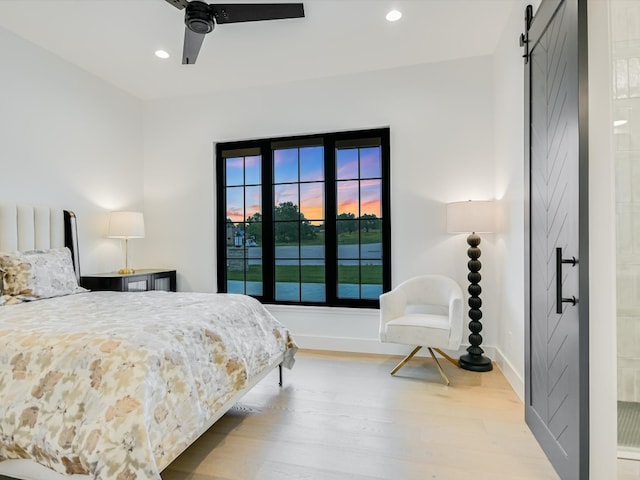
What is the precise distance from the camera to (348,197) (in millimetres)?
3945

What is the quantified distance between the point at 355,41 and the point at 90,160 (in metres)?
3.01

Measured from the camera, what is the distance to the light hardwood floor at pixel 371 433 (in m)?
1.86

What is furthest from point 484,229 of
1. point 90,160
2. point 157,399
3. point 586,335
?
point 90,160

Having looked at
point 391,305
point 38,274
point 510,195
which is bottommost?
point 391,305

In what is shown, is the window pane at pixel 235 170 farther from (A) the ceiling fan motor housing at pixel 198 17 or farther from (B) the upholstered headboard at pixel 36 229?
(A) the ceiling fan motor housing at pixel 198 17

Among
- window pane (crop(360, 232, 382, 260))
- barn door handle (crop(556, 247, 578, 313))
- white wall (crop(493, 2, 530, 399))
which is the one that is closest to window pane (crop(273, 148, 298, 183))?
window pane (crop(360, 232, 382, 260))

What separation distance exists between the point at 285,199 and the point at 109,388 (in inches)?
116

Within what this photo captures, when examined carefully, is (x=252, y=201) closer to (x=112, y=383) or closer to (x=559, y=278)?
(x=112, y=383)

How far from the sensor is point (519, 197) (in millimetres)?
2783

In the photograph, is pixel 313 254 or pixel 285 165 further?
pixel 285 165

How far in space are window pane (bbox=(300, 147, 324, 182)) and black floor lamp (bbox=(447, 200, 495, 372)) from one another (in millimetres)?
1480

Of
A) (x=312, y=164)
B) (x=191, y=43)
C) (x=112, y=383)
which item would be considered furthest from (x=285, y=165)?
(x=112, y=383)

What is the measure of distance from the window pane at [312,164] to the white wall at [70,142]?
213 centimetres

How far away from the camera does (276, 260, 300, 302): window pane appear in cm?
411
